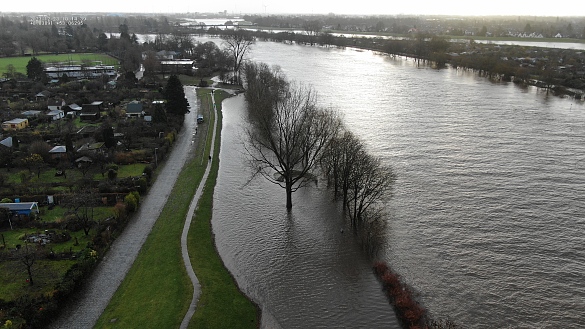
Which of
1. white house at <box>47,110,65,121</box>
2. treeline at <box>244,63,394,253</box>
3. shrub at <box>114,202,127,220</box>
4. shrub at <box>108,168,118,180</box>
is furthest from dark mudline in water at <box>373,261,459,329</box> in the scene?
white house at <box>47,110,65,121</box>

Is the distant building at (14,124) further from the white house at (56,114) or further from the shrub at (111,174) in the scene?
the shrub at (111,174)

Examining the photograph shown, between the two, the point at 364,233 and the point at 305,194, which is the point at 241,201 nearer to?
the point at 305,194

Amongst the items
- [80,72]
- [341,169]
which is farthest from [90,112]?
[341,169]

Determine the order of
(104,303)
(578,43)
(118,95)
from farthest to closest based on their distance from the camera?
(578,43) → (118,95) → (104,303)

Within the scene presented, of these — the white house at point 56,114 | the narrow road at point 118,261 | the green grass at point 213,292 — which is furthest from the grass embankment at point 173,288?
the white house at point 56,114

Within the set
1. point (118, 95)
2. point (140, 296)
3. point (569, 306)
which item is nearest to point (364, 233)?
point (569, 306)

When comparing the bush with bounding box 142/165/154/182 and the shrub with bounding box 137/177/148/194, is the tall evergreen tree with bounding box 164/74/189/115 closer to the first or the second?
the bush with bounding box 142/165/154/182
